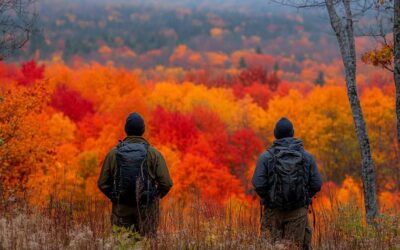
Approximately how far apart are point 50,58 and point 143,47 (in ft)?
133

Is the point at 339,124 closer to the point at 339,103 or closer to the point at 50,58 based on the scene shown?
the point at 339,103

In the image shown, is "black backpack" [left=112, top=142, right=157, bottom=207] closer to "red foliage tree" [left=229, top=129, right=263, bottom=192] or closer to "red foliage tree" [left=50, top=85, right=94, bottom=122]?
"red foliage tree" [left=229, top=129, right=263, bottom=192]

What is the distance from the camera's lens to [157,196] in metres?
6.13

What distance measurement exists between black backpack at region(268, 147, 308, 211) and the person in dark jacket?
0.06 feet

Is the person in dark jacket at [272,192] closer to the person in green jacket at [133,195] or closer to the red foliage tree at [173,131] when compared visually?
the person in green jacket at [133,195]

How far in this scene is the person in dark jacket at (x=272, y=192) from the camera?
19.8 ft

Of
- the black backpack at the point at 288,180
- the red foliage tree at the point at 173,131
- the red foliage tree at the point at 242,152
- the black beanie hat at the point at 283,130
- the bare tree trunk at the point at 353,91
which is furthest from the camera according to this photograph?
the red foliage tree at the point at 173,131

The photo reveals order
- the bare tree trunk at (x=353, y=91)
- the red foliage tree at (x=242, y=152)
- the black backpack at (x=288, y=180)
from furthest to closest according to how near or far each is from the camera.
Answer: the red foliage tree at (x=242, y=152) < the bare tree trunk at (x=353, y=91) < the black backpack at (x=288, y=180)

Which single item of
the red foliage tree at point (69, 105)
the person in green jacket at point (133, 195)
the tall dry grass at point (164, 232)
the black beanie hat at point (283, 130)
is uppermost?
the red foliage tree at point (69, 105)

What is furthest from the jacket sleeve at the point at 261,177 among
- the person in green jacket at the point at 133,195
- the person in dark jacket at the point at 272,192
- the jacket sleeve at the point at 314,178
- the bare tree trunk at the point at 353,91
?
the bare tree trunk at the point at 353,91

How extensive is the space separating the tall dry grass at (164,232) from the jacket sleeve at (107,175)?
391mm

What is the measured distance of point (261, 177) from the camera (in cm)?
607

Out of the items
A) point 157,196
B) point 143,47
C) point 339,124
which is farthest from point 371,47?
point 143,47

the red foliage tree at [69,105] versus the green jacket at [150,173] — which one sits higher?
the red foliage tree at [69,105]
